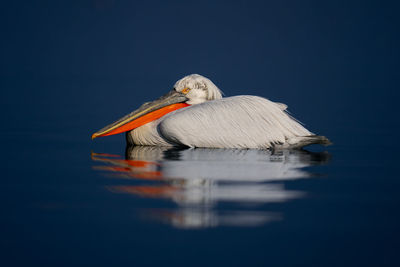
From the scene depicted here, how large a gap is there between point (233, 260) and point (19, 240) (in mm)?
1137

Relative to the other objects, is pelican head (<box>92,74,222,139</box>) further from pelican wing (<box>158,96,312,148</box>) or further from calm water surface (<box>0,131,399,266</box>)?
calm water surface (<box>0,131,399,266</box>)

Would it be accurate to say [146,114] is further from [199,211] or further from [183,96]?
[199,211]

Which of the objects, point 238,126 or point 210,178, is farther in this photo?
point 238,126

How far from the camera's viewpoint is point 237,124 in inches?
263

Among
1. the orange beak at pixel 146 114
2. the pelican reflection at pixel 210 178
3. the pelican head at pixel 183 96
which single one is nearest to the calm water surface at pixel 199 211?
the pelican reflection at pixel 210 178

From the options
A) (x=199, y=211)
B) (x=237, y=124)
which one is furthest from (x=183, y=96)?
(x=199, y=211)

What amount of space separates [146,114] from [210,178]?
2802mm

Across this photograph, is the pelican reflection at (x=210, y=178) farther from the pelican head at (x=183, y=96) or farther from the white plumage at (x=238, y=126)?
the pelican head at (x=183, y=96)

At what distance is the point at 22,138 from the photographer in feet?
26.8

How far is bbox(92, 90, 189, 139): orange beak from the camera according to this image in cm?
731

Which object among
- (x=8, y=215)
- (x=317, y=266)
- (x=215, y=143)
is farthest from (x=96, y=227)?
(x=215, y=143)

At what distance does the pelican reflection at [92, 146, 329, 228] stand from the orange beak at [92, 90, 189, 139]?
43 centimetres

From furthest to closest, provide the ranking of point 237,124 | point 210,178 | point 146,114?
1. point 146,114
2. point 237,124
3. point 210,178

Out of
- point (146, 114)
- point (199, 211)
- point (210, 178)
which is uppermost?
point (146, 114)
